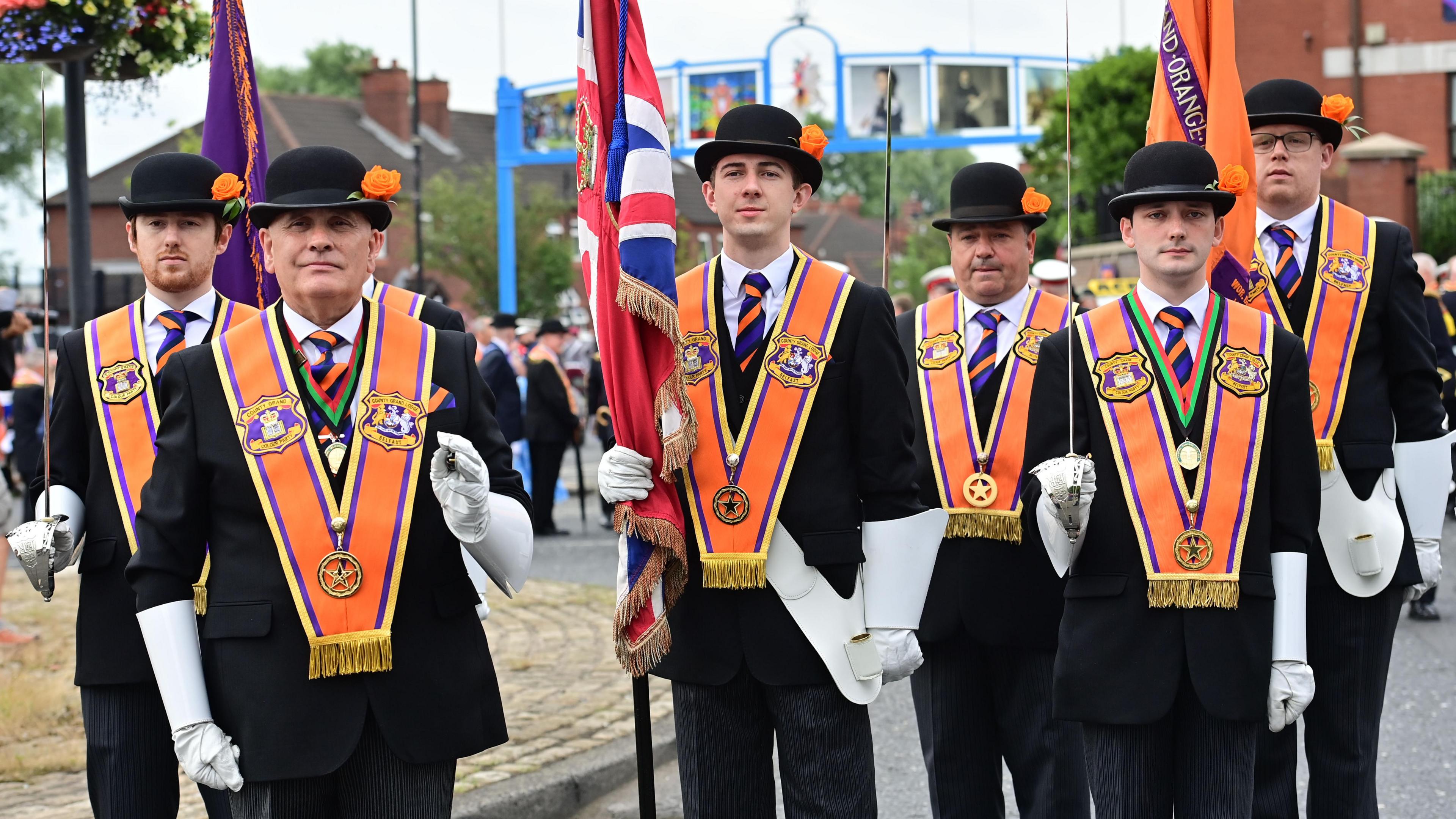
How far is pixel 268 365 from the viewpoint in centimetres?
358

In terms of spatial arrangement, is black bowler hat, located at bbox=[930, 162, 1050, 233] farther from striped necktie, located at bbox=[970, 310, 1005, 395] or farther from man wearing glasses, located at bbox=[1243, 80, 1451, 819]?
man wearing glasses, located at bbox=[1243, 80, 1451, 819]

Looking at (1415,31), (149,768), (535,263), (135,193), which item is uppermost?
(1415,31)

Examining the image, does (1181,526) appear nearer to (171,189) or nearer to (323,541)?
(323,541)

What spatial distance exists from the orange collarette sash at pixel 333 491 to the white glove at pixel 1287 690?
7.07 ft

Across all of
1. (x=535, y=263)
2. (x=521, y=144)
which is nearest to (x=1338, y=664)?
(x=521, y=144)

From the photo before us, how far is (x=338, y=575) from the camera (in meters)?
3.48

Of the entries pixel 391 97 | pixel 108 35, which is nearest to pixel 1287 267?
pixel 108 35

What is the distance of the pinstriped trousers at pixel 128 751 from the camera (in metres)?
4.22

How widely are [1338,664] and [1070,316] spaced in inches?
61.6

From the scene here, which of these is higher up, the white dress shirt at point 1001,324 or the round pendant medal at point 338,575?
the white dress shirt at point 1001,324

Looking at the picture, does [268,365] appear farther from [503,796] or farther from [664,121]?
[503,796]

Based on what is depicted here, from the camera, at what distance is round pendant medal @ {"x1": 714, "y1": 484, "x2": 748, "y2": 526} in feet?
13.3

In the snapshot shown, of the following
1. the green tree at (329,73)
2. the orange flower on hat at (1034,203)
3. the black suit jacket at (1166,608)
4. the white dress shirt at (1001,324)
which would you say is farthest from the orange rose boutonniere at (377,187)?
the green tree at (329,73)

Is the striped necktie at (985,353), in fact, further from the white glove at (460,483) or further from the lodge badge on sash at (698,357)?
the white glove at (460,483)
